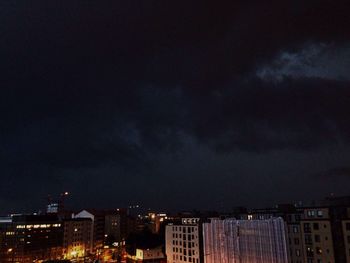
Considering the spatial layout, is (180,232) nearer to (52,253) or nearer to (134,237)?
(134,237)

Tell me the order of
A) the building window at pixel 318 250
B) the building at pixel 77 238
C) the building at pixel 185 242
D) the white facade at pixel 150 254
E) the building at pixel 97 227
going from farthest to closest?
the building at pixel 97 227
the building at pixel 77 238
the white facade at pixel 150 254
the building at pixel 185 242
the building window at pixel 318 250

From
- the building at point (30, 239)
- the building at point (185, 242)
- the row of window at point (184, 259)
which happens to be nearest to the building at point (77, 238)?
the building at point (30, 239)

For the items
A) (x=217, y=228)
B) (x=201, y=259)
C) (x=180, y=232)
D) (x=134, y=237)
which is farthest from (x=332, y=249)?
(x=134, y=237)

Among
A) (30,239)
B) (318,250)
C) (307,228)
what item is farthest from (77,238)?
(318,250)

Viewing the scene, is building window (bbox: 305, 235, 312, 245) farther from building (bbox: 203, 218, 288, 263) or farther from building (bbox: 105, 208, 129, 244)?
building (bbox: 105, 208, 129, 244)

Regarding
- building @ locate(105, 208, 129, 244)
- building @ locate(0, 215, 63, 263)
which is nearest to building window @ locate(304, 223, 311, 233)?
building @ locate(0, 215, 63, 263)

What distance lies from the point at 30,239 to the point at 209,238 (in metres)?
64.2

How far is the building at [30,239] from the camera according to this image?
101 m

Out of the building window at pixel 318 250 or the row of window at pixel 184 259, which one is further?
the row of window at pixel 184 259

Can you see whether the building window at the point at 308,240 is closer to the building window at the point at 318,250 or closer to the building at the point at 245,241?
the building window at the point at 318,250

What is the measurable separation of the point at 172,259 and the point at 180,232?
323 inches

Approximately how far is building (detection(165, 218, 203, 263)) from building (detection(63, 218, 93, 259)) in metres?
51.1

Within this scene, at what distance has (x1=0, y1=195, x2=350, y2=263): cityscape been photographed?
5244cm

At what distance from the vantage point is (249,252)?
67.7 m
